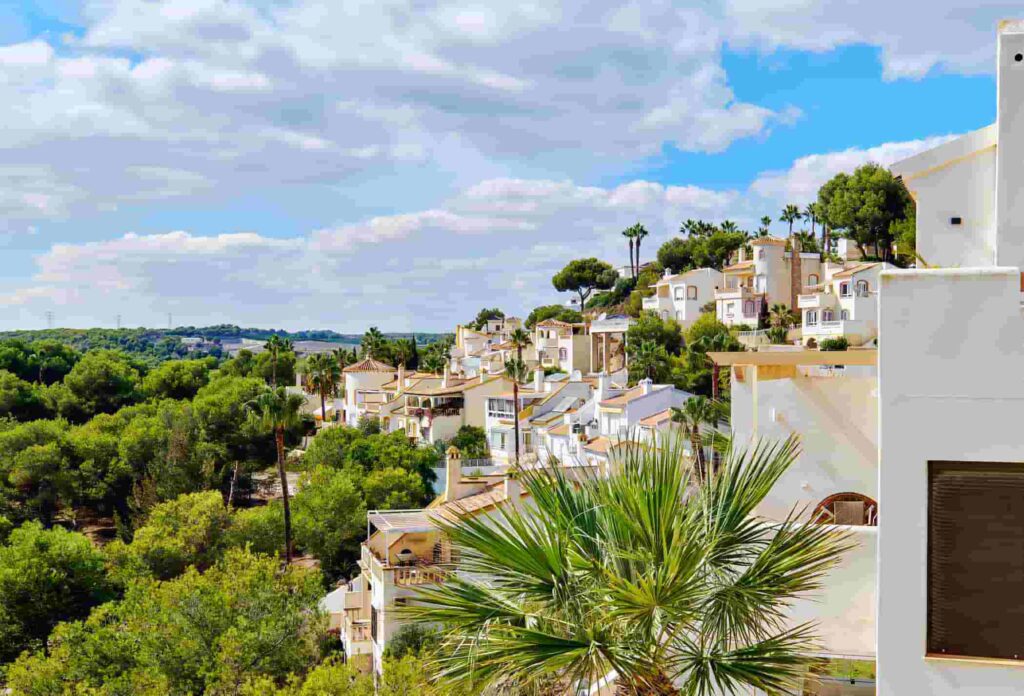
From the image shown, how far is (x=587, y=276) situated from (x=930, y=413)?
100893 millimetres

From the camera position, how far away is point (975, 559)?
181 inches

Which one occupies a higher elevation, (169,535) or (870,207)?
(870,207)

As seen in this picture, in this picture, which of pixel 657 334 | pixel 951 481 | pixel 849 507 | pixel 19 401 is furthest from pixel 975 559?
pixel 19 401

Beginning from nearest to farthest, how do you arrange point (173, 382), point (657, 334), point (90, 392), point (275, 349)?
point (90, 392) < point (657, 334) < point (173, 382) < point (275, 349)

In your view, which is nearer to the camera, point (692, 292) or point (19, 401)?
point (19, 401)

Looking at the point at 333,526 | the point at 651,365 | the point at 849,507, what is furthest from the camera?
the point at 651,365

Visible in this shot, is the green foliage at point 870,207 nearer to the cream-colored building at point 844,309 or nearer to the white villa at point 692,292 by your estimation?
the cream-colored building at point 844,309

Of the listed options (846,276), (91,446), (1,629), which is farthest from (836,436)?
(846,276)

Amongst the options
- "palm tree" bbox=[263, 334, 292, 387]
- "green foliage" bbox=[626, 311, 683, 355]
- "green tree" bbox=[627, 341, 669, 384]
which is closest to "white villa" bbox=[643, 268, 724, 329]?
"green foliage" bbox=[626, 311, 683, 355]

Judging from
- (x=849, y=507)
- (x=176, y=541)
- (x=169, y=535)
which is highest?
(x=849, y=507)

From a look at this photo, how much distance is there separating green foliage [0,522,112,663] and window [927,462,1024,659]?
32092mm

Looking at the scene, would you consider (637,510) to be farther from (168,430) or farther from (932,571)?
(168,430)

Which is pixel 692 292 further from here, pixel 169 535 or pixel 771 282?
pixel 169 535

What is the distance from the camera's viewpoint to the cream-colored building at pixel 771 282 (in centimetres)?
6794
